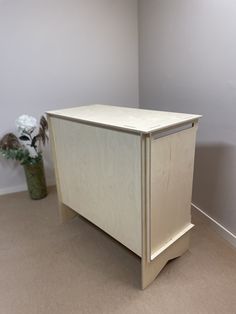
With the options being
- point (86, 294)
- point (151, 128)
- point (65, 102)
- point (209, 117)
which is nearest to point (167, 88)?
point (209, 117)

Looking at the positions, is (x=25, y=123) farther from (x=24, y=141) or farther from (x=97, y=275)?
(x=97, y=275)

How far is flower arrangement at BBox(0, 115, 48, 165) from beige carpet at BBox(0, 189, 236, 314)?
681 mm

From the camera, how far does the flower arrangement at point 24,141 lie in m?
2.24

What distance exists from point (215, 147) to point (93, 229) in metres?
1.17

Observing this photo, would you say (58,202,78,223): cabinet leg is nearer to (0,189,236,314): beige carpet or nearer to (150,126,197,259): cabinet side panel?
(0,189,236,314): beige carpet

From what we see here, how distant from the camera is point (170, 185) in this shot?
4.47 ft

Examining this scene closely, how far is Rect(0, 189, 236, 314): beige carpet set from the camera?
1312mm

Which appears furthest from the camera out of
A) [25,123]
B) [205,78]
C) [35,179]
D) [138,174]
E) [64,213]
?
[35,179]

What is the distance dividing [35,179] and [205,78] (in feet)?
5.93

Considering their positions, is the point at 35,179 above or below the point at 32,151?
below

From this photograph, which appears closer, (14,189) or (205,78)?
(205,78)

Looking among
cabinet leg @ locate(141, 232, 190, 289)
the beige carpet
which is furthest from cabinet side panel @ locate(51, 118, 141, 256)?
the beige carpet

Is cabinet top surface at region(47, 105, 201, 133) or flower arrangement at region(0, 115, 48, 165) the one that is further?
flower arrangement at region(0, 115, 48, 165)

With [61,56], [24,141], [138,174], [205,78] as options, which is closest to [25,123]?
[24,141]
